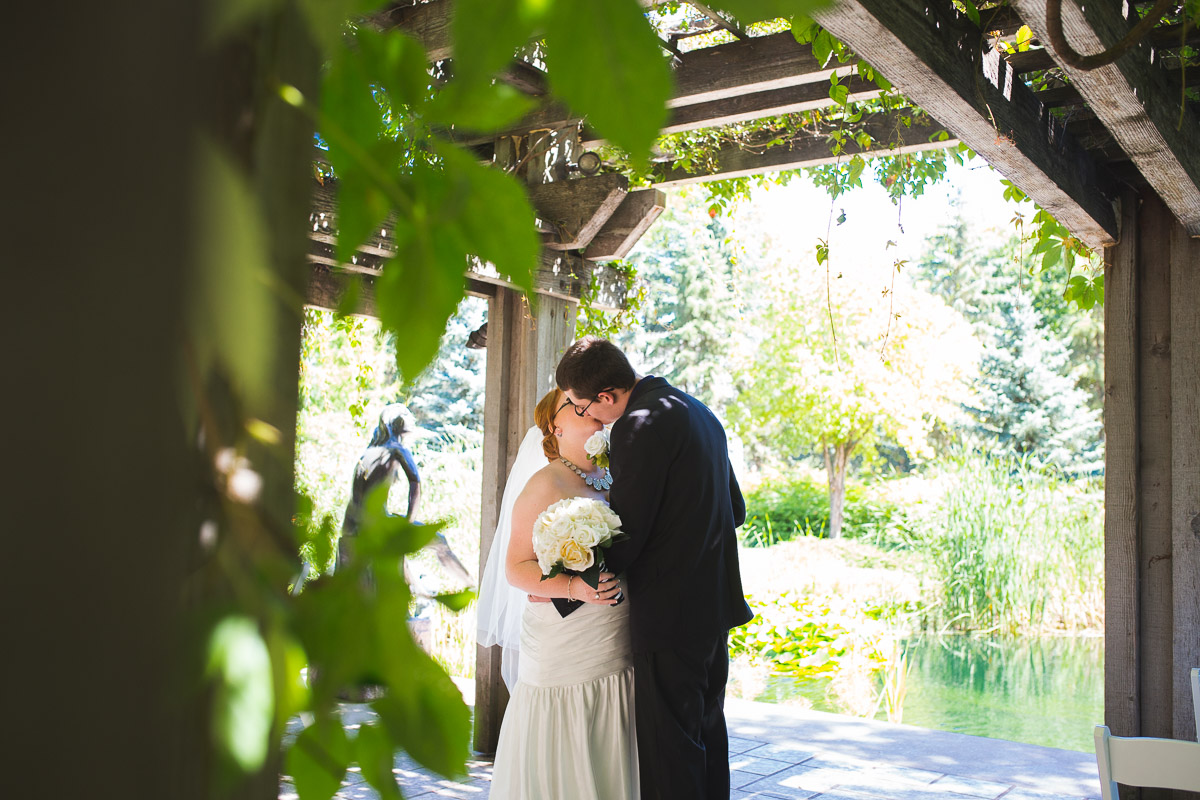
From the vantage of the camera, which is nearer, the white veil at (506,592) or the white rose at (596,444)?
the white rose at (596,444)

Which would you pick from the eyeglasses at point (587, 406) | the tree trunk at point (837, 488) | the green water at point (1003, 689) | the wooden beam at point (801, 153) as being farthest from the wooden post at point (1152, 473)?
the tree trunk at point (837, 488)

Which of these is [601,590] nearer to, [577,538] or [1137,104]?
[577,538]

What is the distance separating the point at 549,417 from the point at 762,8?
3451 mm

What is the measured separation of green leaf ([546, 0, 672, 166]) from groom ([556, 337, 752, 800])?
2846 mm

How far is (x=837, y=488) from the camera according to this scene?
1839cm

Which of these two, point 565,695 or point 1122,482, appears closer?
point 565,695

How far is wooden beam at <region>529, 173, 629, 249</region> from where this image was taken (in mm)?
4441

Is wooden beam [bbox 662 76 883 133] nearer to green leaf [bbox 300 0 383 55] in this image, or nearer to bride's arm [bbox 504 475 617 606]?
bride's arm [bbox 504 475 617 606]

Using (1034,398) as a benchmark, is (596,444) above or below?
below

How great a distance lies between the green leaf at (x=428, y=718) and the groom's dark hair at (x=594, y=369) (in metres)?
3.06

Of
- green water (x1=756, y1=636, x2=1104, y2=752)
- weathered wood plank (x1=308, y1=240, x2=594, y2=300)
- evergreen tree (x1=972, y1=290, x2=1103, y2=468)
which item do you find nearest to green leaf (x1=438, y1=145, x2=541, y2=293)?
weathered wood plank (x1=308, y1=240, x2=594, y2=300)

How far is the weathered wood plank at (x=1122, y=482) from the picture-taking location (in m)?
3.73

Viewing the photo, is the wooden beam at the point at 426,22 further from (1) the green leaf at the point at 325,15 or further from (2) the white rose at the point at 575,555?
(1) the green leaf at the point at 325,15

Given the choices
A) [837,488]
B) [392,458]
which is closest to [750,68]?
[392,458]
